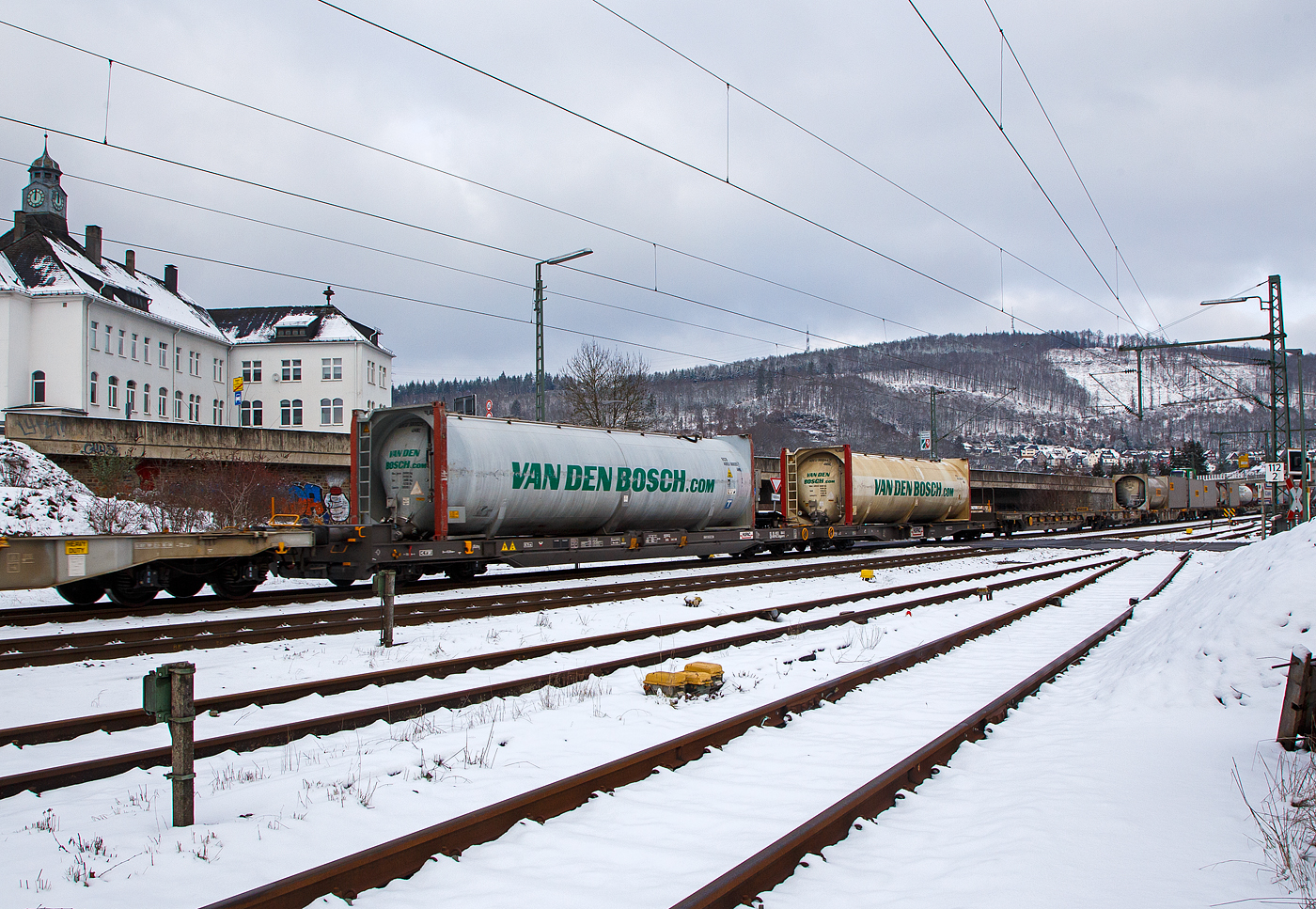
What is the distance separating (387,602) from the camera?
1020 cm

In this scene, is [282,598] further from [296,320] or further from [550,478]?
[296,320]

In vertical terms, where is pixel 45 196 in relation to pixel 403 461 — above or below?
above

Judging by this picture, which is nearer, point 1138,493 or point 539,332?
point 539,332

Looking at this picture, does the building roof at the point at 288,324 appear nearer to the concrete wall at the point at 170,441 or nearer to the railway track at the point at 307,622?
the concrete wall at the point at 170,441

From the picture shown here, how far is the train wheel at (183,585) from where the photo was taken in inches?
571

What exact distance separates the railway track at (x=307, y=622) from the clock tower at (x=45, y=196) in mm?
53608

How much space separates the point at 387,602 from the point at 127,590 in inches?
249

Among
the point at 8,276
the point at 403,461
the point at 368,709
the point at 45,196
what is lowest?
the point at 368,709

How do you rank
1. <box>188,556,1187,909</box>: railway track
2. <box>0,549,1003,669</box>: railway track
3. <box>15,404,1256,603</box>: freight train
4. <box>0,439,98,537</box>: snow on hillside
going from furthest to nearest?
<box>0,439,98,537</box>: snow on hillside, <box>15,404,1256,603</box>: freight train, <box>0,549,1003,669</box>: railway track, <box>188,556,1187,909</box>: railway track

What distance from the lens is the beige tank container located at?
27953 millimetres

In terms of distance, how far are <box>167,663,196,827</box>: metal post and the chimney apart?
60183mm

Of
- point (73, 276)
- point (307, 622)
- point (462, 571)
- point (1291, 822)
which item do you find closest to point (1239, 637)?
point (1291, 822)

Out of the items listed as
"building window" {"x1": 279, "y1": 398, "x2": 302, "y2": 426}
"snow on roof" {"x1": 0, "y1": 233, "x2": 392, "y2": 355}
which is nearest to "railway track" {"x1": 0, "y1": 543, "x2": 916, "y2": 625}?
"snow on roof" {"x1": 0, "y1": 233, "x2": 392, "y2": 355}

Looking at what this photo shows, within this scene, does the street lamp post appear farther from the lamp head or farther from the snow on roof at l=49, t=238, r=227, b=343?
the snow on roof at l=49, t=238, r=227, b=343
